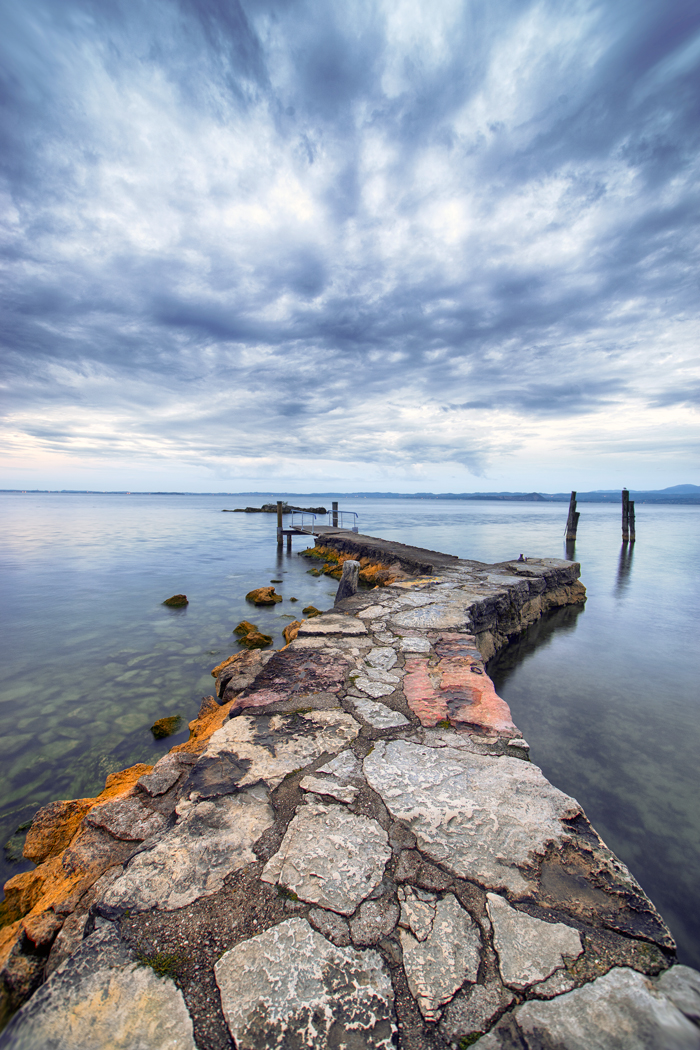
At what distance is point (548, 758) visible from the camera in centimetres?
428

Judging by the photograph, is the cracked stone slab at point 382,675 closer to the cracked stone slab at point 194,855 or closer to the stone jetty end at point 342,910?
the stone jetty end at point 342,910

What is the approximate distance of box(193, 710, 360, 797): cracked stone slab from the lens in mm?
2297

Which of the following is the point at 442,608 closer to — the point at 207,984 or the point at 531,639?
the point at 531,639

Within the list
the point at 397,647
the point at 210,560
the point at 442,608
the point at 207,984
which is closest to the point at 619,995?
the point at 207,984

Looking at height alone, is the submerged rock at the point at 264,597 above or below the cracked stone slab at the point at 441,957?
below

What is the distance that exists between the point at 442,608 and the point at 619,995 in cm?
429

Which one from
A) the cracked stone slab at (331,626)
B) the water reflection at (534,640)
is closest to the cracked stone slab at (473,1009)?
the cracked stone slab at (331,626)

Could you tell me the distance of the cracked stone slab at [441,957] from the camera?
1292mm

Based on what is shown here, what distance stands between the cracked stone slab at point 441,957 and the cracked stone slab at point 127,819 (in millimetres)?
1445

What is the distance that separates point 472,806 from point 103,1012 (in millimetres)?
1584

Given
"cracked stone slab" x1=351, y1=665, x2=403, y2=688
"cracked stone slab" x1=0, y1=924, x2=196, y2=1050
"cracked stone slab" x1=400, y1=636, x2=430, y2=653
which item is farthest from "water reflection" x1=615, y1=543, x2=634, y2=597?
"cracked stone slab" x1=0, y1=924, x2=196, y2=1050

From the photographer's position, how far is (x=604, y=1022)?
1221 mm

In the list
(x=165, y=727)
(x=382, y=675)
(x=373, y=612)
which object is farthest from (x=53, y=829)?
(x=373, y=612)

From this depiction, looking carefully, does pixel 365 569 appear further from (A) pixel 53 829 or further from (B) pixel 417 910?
(B) pixel 417 910
